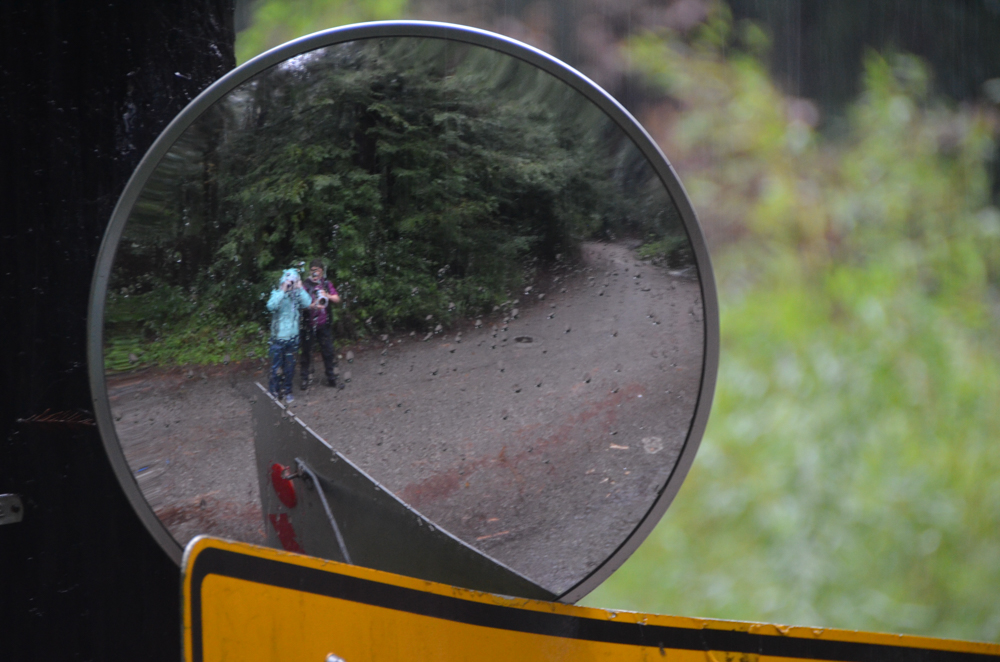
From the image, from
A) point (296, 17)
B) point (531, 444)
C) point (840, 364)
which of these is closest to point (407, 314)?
point (531, 444)

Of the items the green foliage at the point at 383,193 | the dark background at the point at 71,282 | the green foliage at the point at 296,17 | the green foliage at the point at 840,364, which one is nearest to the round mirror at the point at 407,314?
the green foliage at the point at 383,193

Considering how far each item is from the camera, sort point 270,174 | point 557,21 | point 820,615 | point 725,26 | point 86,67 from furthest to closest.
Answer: point 725,26 < point 820,615 < point 557,21 < point 86,67 < point 270,174

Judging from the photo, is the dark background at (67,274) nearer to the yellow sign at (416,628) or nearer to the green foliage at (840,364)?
the yellow sign at (416,628)

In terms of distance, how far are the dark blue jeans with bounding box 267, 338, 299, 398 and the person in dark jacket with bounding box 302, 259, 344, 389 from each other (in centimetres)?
2

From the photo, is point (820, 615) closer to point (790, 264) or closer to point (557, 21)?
point (790, 264)

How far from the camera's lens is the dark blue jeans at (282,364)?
1083 mm

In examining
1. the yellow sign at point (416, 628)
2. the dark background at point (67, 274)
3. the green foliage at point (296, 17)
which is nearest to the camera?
the yellow sign at point (416, 628)

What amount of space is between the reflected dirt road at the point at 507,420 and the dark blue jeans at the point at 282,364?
0.06ft

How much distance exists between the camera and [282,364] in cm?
108

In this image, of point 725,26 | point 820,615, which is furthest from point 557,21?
point 820,615

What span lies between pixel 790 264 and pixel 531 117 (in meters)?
2.23

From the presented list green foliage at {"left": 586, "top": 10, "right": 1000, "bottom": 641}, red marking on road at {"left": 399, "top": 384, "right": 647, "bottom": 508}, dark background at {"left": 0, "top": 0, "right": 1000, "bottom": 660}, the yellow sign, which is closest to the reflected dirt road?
red marking on road at {"left": 399, "top": 384, "right": 647, "bottom": 508}

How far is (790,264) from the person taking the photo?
3.06 meters

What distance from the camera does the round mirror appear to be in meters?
1.06
